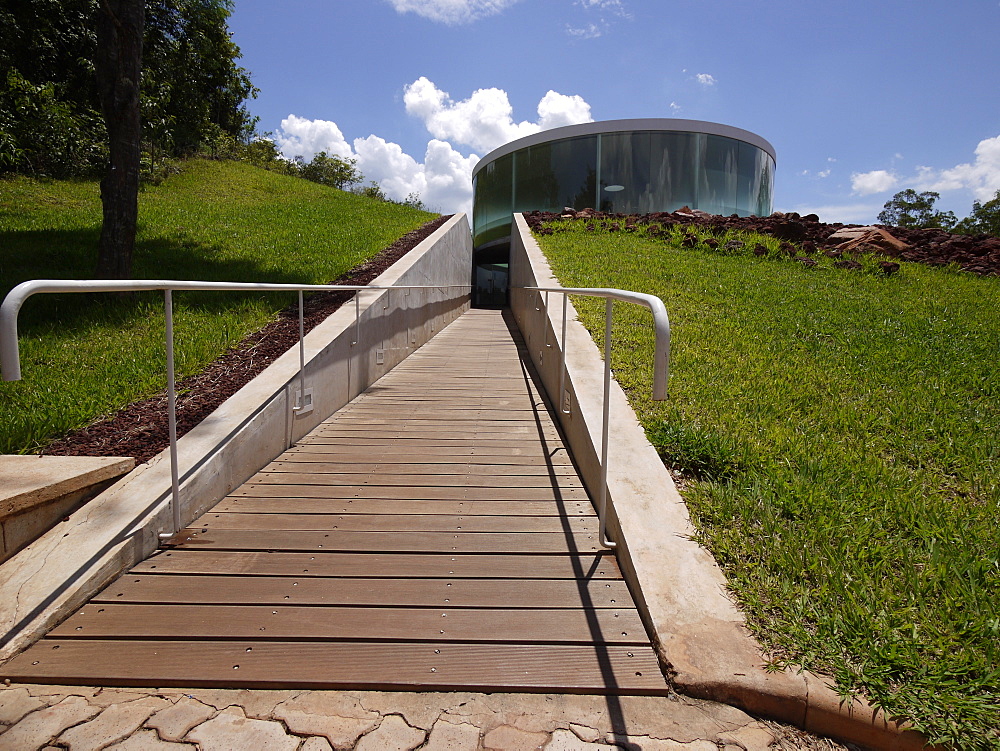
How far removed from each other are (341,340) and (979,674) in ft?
15.3

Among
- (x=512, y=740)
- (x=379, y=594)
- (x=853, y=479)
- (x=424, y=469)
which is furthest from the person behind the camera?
(x=424, y=469)

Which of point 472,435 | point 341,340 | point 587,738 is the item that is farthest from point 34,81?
point 587,738

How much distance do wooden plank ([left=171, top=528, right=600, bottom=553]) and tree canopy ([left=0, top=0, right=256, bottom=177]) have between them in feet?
27.7

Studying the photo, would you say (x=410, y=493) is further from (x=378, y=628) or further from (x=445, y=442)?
(x=378, y=628)

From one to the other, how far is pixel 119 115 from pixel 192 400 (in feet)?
14.1

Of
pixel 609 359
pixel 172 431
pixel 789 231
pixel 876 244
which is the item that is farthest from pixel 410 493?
pixel 789 231

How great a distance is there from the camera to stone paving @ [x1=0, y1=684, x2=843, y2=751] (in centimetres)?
156

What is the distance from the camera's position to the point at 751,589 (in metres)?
2.06

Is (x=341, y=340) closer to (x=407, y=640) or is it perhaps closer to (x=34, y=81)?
(x=407, y=640)

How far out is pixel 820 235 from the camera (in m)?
12.3

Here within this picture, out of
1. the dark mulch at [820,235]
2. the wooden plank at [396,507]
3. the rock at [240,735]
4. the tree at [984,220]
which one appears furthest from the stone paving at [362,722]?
the tree at [984,220]

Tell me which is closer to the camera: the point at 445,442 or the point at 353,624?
the point at 353,624

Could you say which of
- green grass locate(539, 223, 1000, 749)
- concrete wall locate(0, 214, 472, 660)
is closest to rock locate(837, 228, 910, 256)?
green grass locate(539, 223, 1000, 749)

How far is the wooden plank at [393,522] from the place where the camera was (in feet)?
9.04
